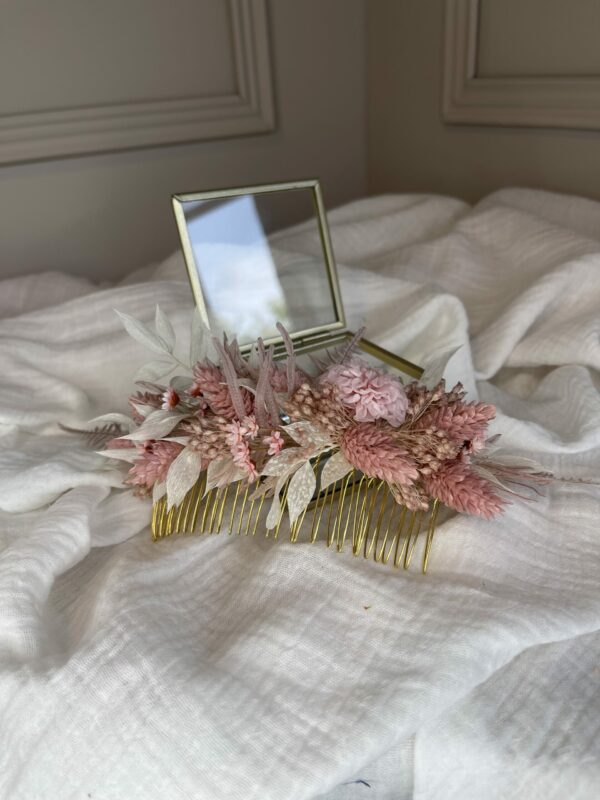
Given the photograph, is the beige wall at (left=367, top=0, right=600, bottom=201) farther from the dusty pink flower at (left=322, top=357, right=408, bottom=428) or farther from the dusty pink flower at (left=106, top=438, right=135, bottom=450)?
the dusty pink flower at (left=106, top=438, right=135, bottom=450)

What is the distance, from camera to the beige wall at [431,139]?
0.79 metres

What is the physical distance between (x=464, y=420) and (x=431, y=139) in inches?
26.5

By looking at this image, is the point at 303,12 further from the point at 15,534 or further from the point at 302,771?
the point at 302,771

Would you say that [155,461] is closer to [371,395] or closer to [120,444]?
[120,444]

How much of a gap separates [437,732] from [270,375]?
0.23m

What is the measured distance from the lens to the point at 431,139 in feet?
3.12

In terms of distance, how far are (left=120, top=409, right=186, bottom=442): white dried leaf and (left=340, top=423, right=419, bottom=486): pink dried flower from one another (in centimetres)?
11

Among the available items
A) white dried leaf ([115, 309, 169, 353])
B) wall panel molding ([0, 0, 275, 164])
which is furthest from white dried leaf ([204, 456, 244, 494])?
wall panel molding ([0, 0, 275, 164])

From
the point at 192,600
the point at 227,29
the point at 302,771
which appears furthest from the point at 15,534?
the point at 227,29

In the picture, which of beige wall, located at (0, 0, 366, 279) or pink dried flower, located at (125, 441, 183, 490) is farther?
beige wall, located at (0, 0, 366, 279)

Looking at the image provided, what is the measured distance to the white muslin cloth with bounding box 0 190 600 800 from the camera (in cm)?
32

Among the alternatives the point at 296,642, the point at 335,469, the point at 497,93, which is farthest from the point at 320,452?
the point at 497,93

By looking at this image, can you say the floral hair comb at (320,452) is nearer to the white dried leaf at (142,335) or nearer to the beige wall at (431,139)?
the white dried leaf at (142,335)

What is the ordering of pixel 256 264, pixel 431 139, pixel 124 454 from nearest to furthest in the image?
pixel 124 454 → pixel 256 264 → pixel 431 139
